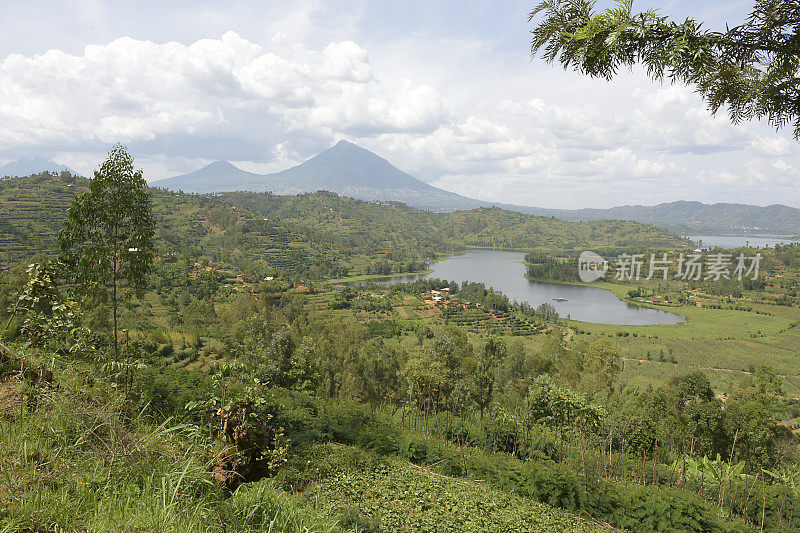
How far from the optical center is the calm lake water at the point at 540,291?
59688mm

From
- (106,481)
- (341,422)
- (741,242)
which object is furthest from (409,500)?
(741,242)

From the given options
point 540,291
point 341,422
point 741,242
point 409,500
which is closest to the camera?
point 409,500

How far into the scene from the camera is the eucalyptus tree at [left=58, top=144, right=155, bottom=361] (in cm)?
404

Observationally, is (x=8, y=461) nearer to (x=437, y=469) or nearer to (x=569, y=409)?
(x=437, y=469)

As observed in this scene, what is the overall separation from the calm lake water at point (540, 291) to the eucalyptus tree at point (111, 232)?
61058 millimetres

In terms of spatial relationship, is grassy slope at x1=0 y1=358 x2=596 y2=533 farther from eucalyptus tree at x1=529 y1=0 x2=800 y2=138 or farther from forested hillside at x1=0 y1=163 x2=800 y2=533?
eucalyptus tree at x1=529 y1=0 x2=800 y2=138

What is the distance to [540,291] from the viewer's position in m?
77.4

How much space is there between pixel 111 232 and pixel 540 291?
264ft

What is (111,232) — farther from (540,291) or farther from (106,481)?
(540,291)

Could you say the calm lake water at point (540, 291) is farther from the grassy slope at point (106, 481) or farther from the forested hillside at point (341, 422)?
the grassy slope at point (106, 481)

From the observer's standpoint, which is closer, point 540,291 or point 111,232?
point 111,232

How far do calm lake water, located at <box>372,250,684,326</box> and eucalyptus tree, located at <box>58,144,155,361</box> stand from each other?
61058 millimetres

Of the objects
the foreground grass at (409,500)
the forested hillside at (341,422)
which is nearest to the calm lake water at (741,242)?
the forested hillside at (341,422)

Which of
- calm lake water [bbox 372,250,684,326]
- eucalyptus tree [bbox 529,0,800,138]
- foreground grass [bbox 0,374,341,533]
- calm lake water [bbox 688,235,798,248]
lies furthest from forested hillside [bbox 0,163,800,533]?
calm lake water [bbox 688,235,798,248]
